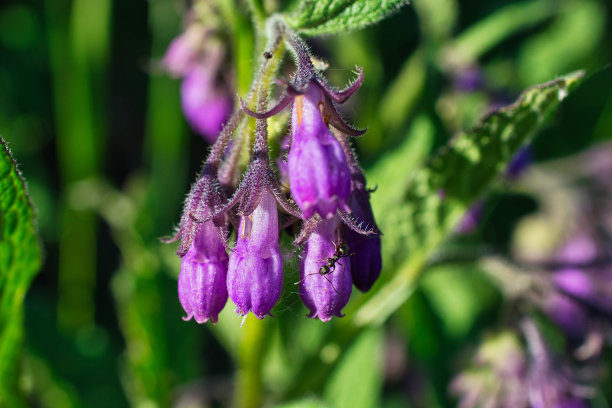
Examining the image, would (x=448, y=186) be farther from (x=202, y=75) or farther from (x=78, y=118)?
(x=78, y=118)

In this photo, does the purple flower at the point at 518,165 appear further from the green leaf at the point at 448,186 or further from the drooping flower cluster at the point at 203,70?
the drooping flower cluster at the point at 203,70

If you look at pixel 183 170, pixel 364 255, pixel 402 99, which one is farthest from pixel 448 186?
pixel 183 170

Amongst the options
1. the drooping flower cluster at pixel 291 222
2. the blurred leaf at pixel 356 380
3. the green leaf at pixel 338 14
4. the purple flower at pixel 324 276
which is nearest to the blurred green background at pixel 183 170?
the blurred leaf at pixel 356 380

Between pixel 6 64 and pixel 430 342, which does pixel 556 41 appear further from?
pixel 6 64

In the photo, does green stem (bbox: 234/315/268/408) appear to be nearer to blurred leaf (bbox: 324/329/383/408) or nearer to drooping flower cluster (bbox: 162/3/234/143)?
blurred leaf (bbox: 324/329/383/408)

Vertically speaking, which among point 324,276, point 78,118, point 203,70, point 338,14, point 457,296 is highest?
point 78,118

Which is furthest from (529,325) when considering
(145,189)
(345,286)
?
(145,189)

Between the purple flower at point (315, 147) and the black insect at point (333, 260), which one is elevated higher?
the purple flower at point (315, 147)
